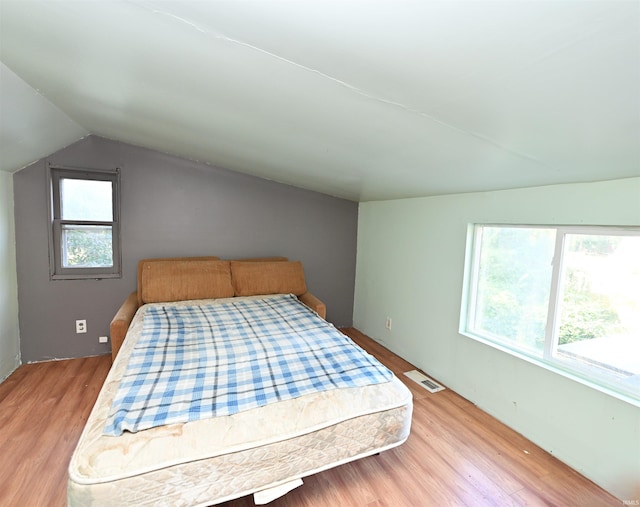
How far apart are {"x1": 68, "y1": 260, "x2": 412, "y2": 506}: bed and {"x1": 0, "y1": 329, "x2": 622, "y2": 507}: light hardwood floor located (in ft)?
0.80

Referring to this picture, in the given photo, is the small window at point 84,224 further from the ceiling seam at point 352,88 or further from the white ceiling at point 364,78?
the ceiling seam at point 352,88

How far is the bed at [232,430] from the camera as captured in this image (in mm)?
1153

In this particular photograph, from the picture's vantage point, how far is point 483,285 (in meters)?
2.46

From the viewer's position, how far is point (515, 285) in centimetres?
222

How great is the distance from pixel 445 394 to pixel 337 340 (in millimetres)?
1095

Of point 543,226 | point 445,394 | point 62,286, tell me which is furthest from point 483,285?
point 62,286

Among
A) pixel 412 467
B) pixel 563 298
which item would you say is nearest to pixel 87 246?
pixel 412 467

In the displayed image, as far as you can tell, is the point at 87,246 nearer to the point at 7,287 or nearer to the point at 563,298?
the point at 7,287

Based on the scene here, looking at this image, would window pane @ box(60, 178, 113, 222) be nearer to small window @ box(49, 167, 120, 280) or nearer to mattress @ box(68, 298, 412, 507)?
small window @ box(49, 167, 120, 280)

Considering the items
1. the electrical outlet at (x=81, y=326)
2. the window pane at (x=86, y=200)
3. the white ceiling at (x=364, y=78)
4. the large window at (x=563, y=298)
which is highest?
the white ceiling at (x=364, y=78)

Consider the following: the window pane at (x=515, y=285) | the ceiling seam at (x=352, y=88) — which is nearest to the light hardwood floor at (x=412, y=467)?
the window pane at (x=515, y=285)

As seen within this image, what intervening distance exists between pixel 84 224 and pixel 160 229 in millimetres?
638

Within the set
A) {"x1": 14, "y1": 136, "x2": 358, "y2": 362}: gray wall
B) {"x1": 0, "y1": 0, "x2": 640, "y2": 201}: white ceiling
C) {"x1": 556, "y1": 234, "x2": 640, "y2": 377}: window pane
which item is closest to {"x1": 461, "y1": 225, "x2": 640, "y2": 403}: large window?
{"x1": 556, "y1": 234, "x2": 640, "y2": 377}: window pane

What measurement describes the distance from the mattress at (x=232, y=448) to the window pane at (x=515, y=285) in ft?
3.59
